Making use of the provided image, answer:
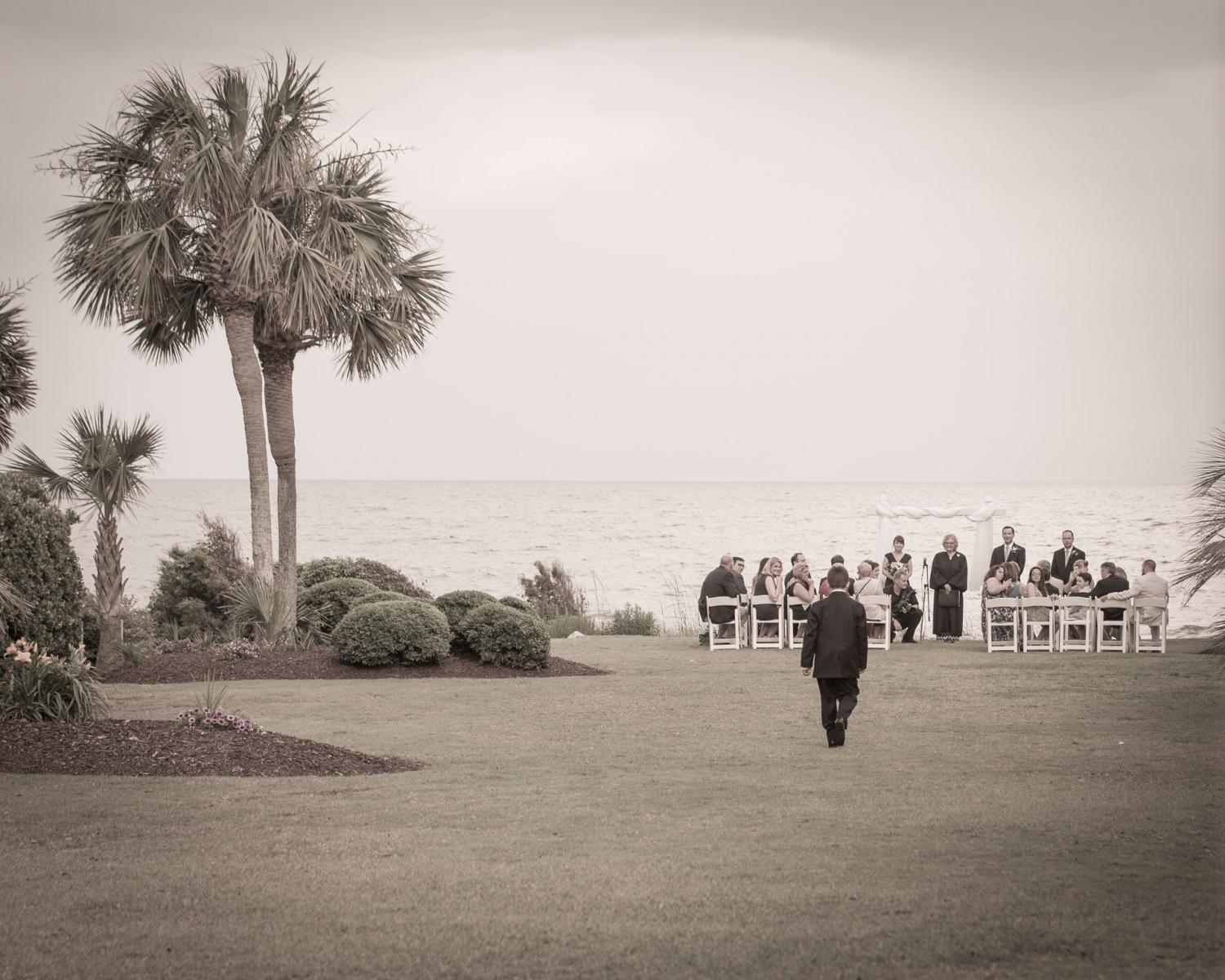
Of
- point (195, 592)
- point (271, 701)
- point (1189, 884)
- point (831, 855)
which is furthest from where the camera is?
point (195, 592)

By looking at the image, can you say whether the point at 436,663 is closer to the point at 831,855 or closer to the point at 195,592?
the point at 195,592

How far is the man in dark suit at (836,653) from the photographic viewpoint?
11.0 m

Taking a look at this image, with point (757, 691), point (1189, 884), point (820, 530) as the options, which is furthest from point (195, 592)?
point (820, 530)

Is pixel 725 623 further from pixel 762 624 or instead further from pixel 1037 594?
pixel 1037 594

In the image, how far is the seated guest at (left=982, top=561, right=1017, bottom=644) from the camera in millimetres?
19891

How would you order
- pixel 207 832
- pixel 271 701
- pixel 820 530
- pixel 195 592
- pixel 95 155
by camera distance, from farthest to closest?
pixel 820 530, pixel 195 592, pixel 95 155, pixel 271 701, pixel 207 832

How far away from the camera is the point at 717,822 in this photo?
7.85m

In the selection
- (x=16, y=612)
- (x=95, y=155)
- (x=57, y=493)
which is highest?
(x=95, y=155)

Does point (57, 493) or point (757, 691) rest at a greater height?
point (57, 493)

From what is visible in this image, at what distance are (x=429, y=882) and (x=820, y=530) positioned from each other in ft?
239

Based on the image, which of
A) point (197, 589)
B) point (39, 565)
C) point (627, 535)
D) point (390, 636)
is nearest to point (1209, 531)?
point (390, 636)

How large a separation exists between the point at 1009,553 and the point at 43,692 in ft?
53.8

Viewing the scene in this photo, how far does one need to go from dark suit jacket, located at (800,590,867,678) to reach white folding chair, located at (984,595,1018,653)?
28.1 ft

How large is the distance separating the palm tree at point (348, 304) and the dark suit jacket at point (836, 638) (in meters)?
9.75
